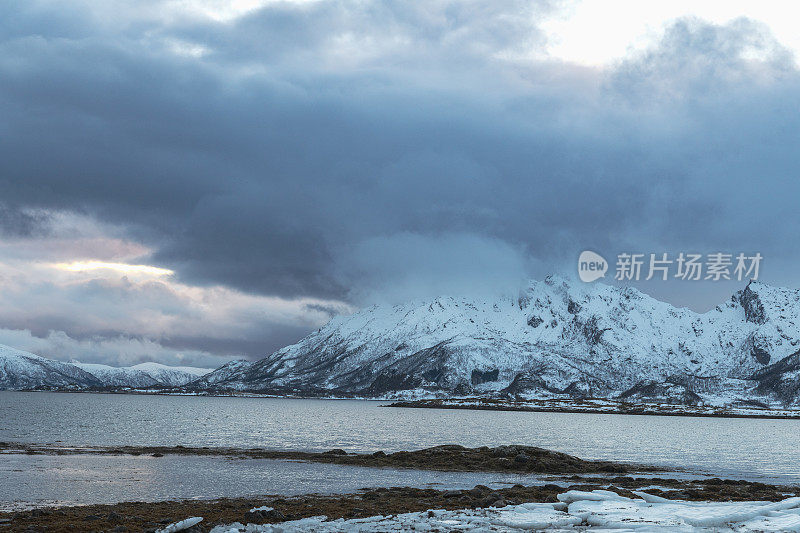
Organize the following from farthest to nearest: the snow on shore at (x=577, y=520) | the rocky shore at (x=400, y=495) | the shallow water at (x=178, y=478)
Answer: the shallow water at (x=178, y=478) → the rocky shore at (x=400, y=495) → the snow on shore at (x=577, y=520)

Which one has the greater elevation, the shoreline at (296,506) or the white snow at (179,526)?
the white snow at (179,526)

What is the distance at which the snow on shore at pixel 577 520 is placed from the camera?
110 feet

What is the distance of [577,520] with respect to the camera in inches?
1403

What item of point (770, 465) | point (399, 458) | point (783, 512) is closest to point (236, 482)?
point (399, 458)

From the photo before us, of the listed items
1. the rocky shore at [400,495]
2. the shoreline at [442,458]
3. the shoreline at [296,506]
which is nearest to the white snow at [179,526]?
the rocky shore at [400,495]

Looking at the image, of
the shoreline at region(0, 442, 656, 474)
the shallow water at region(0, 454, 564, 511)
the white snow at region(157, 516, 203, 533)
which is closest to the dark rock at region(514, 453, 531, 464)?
the shoreline at region(0, 442, 656, 474)

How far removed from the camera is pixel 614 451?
114m

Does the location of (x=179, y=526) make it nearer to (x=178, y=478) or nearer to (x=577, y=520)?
(x=577, y=520)

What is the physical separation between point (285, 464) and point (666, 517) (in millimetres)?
48503

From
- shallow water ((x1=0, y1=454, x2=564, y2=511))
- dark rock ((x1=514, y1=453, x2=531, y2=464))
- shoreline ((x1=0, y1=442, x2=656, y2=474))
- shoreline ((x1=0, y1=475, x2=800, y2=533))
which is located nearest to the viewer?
shoreline ((x1=0, y1=475, x2=800, y2=533))

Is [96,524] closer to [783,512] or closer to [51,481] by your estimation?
[51,481]

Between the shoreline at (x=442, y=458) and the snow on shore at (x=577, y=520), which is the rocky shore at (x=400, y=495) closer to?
the shoreline at (x=442, y=458)

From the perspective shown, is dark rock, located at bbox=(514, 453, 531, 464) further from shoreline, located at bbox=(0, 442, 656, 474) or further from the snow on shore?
the snow on shore

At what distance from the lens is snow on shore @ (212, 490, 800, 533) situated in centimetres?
3353
